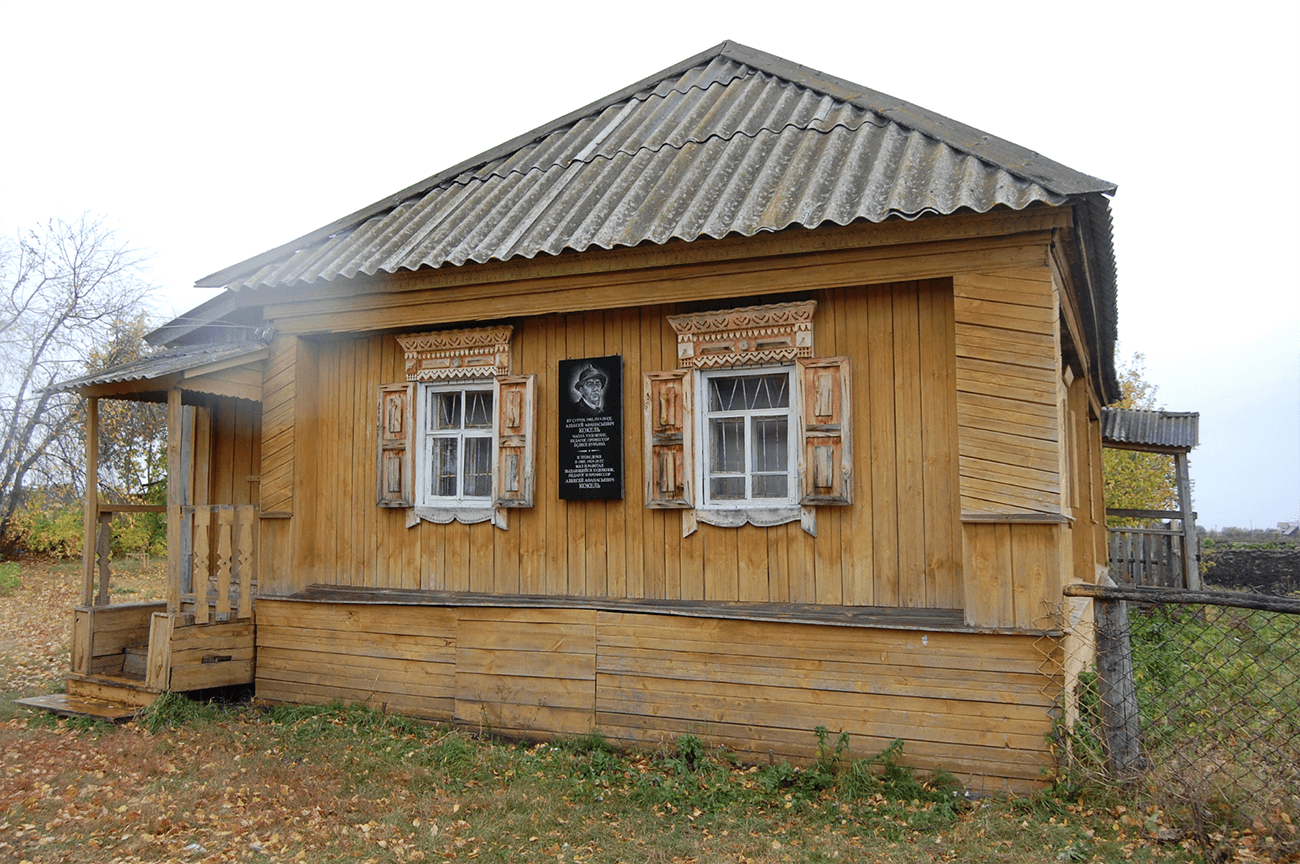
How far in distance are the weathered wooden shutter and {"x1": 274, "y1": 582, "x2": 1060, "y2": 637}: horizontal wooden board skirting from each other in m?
0.89

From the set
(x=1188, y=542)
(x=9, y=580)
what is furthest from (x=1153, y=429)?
(x=9, y=580)

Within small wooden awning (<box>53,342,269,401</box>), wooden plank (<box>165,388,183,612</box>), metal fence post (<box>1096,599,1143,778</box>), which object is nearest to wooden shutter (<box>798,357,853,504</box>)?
metal fence post (<box>1096,599,1143,778</box>)

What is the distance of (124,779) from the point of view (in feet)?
20.1

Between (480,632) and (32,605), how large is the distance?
42.2 feet

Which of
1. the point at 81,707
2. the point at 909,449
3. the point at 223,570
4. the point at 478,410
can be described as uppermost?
the point at 478,410

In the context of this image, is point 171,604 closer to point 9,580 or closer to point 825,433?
point 825,433

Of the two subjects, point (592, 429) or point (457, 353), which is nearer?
point (592, 429)

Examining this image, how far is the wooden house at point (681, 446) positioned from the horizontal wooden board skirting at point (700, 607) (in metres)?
0.03

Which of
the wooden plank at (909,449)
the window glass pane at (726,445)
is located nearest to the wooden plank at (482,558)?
the window glass pane at (726,445)

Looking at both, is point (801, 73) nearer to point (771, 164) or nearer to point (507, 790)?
point (771, 164)

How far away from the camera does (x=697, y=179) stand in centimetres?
786

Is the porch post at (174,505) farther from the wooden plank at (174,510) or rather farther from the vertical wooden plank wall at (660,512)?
the vertical wooden plank wall at (660,512)

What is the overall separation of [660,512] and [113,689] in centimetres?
540

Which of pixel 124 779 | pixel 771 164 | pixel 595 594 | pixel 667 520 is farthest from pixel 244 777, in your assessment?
pixel 771 164
